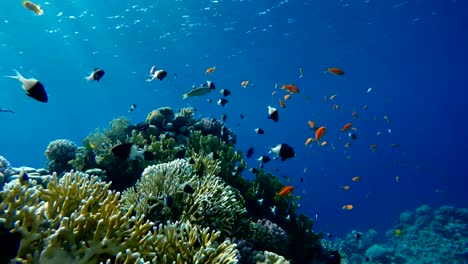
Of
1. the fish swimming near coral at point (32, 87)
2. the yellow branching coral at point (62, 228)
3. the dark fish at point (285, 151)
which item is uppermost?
the dark fish at point (285, 151)

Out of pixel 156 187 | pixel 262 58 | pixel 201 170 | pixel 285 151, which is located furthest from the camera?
pixel 262 58

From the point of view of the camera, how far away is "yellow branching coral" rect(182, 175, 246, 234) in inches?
204

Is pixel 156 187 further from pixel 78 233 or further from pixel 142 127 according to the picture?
pixel 142 127

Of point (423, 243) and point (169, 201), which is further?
point (423, 243)

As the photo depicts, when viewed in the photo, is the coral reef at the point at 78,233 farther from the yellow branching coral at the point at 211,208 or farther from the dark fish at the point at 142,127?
the dark fish at the point at 142,127

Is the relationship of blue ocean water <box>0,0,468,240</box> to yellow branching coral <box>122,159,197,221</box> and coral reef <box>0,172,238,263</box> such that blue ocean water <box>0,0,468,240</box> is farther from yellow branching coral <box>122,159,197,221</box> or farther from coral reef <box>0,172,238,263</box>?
coral reef <box>0,172,238,263</box>

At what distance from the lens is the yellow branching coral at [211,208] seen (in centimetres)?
518

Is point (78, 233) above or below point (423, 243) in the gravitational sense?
below

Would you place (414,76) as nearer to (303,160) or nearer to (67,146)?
(303,160)

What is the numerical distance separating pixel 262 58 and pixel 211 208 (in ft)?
151

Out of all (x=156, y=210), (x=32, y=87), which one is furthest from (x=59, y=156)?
(x=156, y=210)

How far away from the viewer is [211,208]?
5.30 m

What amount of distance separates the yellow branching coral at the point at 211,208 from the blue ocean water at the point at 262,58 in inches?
255

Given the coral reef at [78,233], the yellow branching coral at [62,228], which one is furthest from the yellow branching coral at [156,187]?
the yellow branching coral at [62,228]
